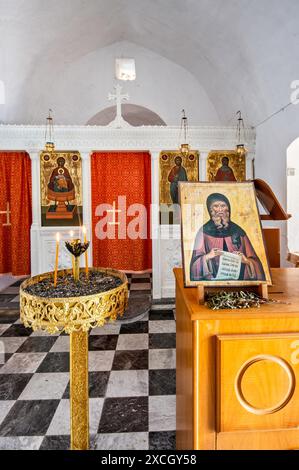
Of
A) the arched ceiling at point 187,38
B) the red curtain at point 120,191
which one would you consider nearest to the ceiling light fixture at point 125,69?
the arched ceiling at point 187,38

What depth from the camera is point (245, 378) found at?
3.17ft

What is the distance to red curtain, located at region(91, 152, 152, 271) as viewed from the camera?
5.96m

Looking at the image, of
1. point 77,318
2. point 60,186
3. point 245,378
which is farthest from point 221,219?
point 60,186

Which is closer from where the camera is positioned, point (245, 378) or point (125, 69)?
point (245, 378)

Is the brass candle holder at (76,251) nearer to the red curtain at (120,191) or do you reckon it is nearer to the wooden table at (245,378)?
the wooden table at (245,378)

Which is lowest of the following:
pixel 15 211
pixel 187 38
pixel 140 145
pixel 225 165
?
pixel 15 211

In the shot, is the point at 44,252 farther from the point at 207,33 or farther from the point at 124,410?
the point at 207,33

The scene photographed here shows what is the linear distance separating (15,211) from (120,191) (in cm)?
201

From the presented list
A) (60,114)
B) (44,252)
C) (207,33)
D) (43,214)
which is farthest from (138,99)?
(44,252)

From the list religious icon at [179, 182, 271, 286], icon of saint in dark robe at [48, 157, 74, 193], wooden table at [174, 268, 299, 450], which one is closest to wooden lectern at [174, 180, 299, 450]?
wooden table at [174, 268, 299, 450]

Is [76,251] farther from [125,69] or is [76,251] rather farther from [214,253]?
[125,69]

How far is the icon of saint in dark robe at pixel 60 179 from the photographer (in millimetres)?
5418

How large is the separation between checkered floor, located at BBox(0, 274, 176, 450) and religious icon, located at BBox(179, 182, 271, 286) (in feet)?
4.56

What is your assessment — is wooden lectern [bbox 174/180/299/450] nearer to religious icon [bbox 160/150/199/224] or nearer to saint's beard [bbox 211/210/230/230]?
saint's beard [bbox 211/210/230/230]
